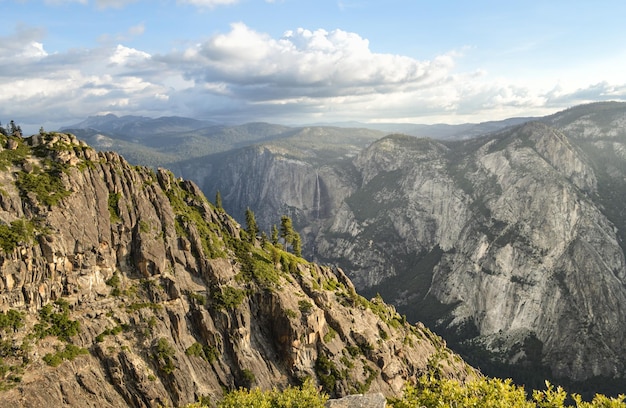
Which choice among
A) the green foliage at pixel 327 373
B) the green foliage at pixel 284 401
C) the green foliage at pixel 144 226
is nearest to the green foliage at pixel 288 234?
the green foliage at pixel 327 373

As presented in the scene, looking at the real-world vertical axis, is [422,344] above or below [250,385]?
below

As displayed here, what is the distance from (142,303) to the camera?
97.1 metres

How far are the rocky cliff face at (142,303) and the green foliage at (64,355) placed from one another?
22 cm

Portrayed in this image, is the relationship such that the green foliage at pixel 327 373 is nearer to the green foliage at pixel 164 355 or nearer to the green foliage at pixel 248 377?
the green foliage at pixel 248 377

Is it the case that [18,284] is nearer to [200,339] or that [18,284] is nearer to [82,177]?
[82,177]

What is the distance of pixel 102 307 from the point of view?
90.9m

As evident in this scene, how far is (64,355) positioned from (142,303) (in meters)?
21.0

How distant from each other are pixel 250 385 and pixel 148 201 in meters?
59.4

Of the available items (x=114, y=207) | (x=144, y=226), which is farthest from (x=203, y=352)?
(x=114, y=207)

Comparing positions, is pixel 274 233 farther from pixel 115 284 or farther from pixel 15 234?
pixel 15 234

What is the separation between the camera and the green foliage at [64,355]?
76250 mm

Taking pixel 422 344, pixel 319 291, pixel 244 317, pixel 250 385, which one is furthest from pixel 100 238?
pixel 422 344

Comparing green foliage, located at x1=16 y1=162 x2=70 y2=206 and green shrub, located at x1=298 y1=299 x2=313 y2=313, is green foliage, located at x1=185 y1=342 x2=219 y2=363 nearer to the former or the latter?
green shrub, located at x1=298 y1=299 x2=313 y2=313

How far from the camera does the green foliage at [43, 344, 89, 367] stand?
76.2m
